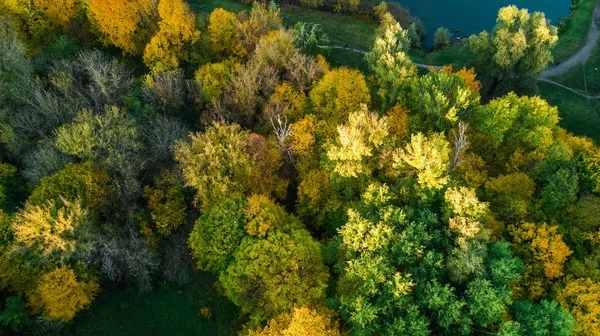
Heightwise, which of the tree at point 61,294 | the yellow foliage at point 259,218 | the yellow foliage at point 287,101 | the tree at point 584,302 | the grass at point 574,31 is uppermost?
the grass at point 574,31

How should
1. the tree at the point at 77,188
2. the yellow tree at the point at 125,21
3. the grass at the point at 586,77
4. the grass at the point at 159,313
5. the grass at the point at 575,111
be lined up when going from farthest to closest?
the grass at the point at 586,77, the grass at the point at 575,111, the yellow tree at the point at 125,21, the grass at the point at 159,313, the tree at the point at 77,188

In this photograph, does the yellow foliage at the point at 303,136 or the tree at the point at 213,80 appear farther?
the tree at the point at 213,80

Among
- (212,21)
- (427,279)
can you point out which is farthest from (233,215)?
(212,21)

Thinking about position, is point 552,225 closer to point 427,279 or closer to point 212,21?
point 427,279

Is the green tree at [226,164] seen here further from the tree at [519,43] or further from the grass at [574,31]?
the grass at [574,31]

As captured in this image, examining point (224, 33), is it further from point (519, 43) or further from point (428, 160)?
point (519, 43)

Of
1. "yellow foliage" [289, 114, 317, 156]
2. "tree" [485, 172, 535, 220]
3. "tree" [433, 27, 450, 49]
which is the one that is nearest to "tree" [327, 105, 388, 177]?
"yellow foliage" [289, 114, 317, 156]

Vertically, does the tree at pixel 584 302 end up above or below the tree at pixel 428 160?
below

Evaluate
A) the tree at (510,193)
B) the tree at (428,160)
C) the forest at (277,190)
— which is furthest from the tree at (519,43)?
the tree at (428,160)

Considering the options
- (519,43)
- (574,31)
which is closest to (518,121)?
(519,43)

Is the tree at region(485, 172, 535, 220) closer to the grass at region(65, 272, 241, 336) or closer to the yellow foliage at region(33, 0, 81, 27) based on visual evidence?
the grass at region(65, 272, 241, 336)
